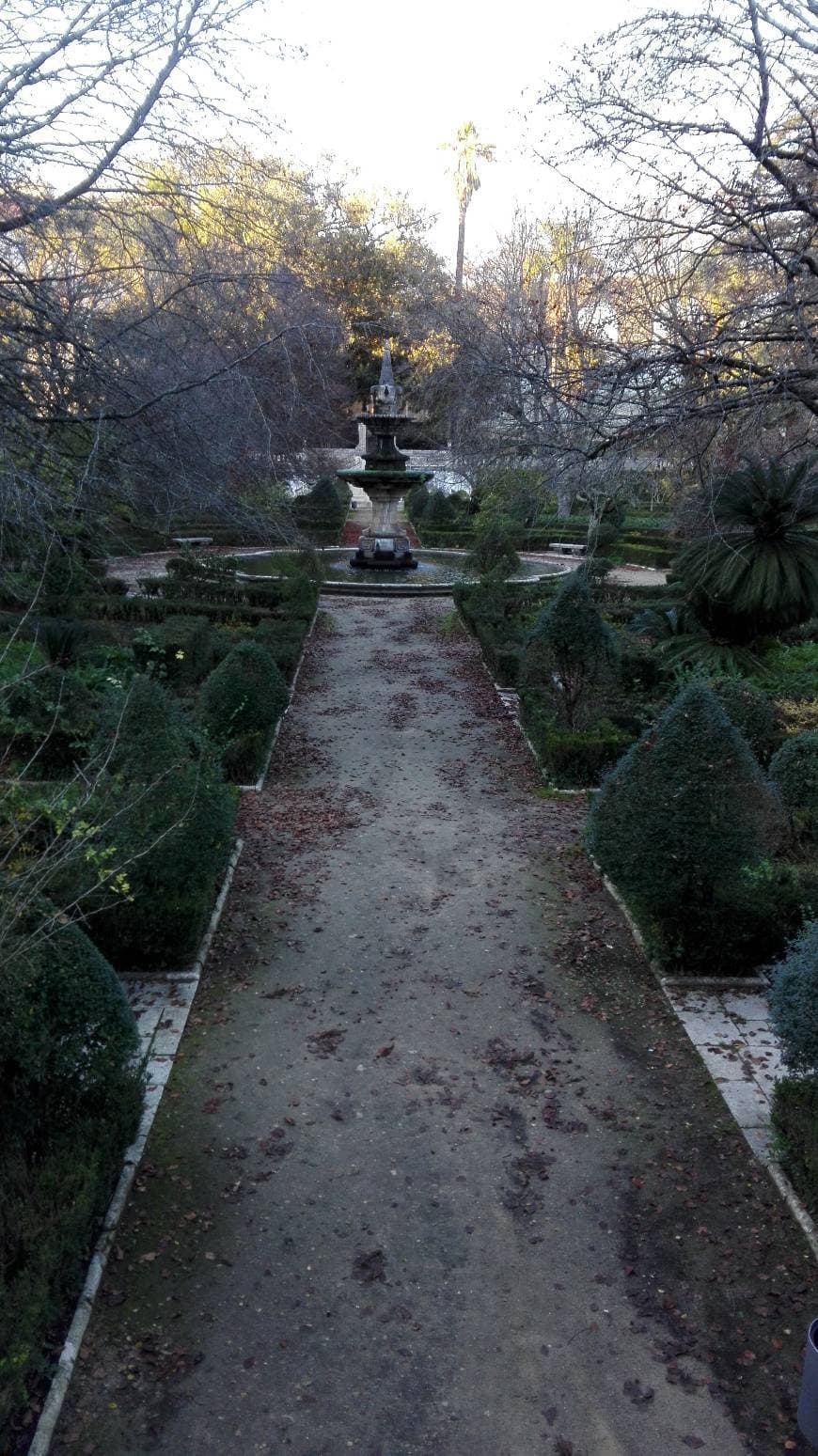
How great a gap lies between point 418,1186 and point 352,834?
14.7 feet

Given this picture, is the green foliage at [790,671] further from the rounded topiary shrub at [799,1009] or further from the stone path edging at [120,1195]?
the stone path edging at [120,1195]

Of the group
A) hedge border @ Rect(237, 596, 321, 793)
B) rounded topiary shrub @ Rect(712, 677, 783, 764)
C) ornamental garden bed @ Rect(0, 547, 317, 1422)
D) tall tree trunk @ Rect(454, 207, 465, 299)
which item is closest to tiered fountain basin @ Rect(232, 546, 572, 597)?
hedge border @ Rect(237, 596, 321, 793)

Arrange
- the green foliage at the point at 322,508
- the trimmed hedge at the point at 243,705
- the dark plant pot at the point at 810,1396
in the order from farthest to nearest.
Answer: the green foliage at the point at 322,508, the trimmed hedge at the point at 243,705, the dark plant pot at the point at 810,1396


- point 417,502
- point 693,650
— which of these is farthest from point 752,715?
point 417,502

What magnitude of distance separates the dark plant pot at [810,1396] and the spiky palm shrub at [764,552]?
982 cm

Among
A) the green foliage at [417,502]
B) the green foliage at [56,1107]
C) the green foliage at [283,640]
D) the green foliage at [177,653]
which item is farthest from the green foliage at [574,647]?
the green foliage at [417,502]

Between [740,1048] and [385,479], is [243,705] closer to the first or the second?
[740,1048]

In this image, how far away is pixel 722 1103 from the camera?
496 cm

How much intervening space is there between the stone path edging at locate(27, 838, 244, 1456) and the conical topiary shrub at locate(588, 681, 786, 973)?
2.73 meters

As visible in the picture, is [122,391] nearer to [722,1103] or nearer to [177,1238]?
[177,1238]

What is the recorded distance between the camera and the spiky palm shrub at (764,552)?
1194cm

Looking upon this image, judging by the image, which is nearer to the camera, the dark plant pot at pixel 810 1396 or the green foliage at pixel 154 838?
the dark plant pot at pixel 810 1396

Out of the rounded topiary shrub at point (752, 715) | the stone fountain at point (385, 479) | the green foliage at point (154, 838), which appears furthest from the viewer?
the stone fountain at point (385, 479)

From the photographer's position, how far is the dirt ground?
10.8ft
